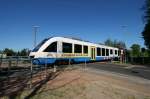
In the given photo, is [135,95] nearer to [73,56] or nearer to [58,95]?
[58,95]

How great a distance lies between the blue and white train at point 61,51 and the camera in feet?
73.9

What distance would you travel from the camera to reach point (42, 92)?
10.2 meters

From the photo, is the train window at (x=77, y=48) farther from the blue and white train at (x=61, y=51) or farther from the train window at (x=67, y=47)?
the train window at (x=67, y=47)

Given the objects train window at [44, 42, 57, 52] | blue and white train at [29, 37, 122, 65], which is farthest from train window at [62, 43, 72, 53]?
train window at [44, 42, 57, 52]

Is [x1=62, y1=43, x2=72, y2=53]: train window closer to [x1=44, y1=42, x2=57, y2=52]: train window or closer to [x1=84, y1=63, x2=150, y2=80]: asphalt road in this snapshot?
[x1=44, y1=42, x2=57, y2=52]: train window

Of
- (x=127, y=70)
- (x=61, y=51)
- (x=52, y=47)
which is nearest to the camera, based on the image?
(x=52, y=47)

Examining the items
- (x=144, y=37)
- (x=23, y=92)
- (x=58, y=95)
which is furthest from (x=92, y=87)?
(x=144, y=37)

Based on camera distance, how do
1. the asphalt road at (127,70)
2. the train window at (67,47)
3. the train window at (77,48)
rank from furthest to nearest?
the train window at (77,48) < the train window at (67,47) < the asphalt road at (127,70)

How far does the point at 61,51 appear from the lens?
24.8 metres

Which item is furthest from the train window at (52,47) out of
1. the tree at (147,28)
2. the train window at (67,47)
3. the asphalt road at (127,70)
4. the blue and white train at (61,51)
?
the tree at (147,28)

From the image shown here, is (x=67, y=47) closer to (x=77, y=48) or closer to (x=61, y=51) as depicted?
(x=61, y=51)

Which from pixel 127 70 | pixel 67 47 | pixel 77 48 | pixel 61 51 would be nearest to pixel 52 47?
pixel 61 51

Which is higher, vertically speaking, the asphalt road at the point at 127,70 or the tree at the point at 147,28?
the tree at the point at 147,28

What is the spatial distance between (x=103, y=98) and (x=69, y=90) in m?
1.65
